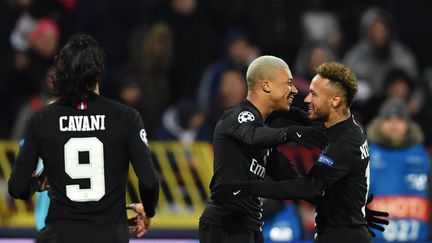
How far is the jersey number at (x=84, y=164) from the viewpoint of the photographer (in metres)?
5.49

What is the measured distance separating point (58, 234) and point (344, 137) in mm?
1723

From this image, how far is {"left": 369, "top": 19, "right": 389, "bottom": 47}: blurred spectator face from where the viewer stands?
38.8ft

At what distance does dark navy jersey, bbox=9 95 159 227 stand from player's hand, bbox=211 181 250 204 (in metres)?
0.59

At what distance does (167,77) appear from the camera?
11969 mm

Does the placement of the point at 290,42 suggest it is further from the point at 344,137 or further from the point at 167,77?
the point at 344,137

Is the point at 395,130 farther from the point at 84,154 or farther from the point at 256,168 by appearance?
the point at 84,154

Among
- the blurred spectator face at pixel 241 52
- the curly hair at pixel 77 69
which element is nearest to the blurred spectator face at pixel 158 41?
the blurred spectator face at pixel 241 52

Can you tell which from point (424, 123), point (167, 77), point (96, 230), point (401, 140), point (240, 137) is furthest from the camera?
point (167, 77)

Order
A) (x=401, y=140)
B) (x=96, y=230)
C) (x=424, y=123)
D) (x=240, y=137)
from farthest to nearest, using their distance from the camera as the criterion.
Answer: (x=424, y=123) < (x=401, y=140) < (x=240, y=137) < (x=96, y=230)

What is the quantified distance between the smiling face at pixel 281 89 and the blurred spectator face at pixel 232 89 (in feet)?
15.5

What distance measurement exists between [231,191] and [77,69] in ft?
3.77

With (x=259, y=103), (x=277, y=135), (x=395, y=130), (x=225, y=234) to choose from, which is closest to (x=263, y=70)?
(x=259, y=103)

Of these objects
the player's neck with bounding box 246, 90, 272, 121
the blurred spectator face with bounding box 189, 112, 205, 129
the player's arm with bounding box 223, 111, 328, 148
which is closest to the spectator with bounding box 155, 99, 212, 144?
the blurred spectator face with bounding box 189, 112, 205, 129

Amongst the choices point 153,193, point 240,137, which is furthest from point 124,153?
point 240,137
